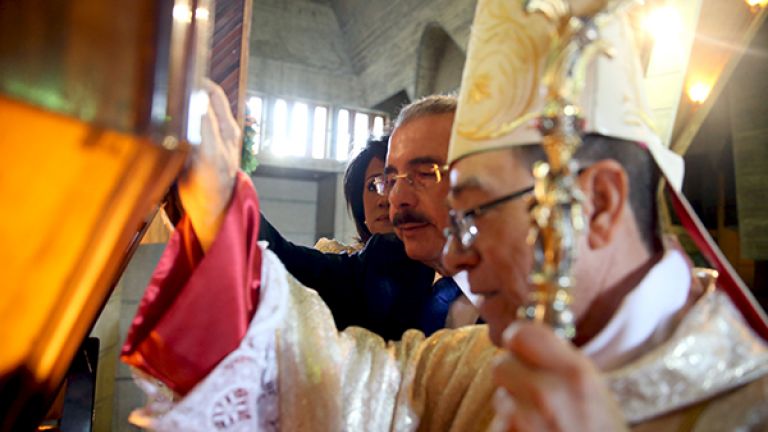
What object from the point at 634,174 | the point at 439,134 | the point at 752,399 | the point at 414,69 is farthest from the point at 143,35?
the point at 414,69

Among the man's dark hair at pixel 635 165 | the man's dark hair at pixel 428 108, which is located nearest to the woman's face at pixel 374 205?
the man's dark hair at pixel 428 108

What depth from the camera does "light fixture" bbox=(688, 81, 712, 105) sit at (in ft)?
18.6

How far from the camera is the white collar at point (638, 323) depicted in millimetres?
988

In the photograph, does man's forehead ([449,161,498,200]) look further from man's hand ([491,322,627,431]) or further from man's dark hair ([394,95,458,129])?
man's dark hair ([394,95,458,129])

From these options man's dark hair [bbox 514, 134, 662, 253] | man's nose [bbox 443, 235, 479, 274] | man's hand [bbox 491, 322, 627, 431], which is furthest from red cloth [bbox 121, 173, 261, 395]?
man's hand [bbox 491, 322, 627, 431]

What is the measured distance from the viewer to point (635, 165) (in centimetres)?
115

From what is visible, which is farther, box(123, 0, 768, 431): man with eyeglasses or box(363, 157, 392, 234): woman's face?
box(363, 157, 392, 234): woman's face

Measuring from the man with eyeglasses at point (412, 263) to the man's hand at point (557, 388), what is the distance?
1248mm

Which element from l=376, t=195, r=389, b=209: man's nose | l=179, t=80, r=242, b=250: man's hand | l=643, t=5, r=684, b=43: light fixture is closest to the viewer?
l=179, t=80, r=242, b=250: man's hand

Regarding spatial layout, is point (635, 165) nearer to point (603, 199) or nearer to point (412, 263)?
point (603, 199)

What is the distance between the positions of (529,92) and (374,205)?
6.32 feet

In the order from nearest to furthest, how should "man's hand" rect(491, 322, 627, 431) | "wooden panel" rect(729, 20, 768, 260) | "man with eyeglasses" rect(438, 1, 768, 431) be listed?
"man's hand" rect(491, 322, 627, 431) → "man with eyeglasses" rect(438, 1, 768, 431) → "wooden panel" rect(729, 20, 768, 260)

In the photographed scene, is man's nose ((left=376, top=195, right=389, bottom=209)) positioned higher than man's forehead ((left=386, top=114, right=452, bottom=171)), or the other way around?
man's forehead ((left=386, top=114, right=452, bottom=171))

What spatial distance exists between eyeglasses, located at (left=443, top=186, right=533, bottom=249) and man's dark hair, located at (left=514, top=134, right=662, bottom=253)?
8 cm
